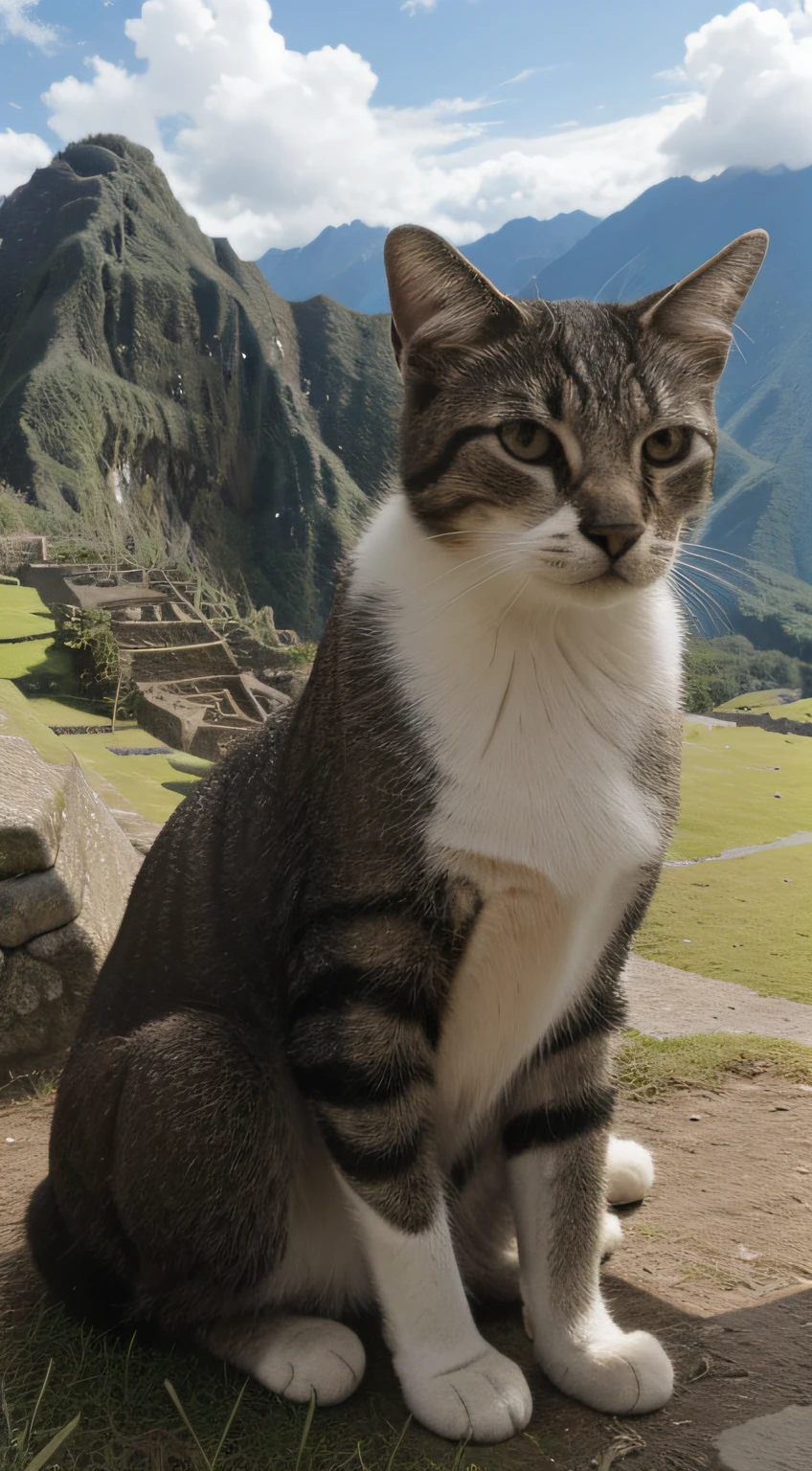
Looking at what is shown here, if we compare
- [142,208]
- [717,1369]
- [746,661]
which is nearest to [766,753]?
[746,661]

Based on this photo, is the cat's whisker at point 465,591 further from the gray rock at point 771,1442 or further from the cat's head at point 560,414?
the gray rock at point 771,1442

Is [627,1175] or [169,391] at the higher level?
[169,391]

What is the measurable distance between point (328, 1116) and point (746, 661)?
3.04 meters

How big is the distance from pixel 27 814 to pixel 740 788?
260 cm

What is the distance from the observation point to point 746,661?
388 cm

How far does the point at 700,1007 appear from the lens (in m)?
3.16

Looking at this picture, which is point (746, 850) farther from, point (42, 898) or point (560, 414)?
point (560, 414)

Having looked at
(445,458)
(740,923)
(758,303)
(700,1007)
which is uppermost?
(758,303)

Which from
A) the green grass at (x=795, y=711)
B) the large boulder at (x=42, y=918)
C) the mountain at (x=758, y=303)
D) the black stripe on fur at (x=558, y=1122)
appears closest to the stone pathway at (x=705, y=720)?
the green grass at (x=795, y=711)

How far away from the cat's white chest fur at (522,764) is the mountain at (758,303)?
6.39ft

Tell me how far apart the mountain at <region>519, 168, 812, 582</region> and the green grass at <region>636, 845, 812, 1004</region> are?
1193mm

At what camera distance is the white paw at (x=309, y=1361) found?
137 cm

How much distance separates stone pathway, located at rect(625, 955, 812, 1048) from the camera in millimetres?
3039

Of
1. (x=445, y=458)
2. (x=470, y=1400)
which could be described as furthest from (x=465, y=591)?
(x=470, y=1400)
